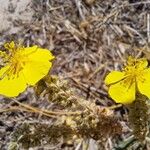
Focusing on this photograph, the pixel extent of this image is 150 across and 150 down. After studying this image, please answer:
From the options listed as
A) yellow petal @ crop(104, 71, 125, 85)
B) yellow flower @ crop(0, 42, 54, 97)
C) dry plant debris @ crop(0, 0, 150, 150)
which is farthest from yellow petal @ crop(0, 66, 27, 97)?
dry plant debris @ crop(0, 0, 150, 150)

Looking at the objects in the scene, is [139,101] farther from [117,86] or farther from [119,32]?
[119,32]

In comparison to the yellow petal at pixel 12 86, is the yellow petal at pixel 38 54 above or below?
above

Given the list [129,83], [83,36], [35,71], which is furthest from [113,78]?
[83,36]

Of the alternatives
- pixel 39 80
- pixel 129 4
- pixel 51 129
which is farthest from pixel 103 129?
pixel 129 4

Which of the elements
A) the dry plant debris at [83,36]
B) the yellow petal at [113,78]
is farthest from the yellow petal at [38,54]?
the dry plant debris at [83,36]

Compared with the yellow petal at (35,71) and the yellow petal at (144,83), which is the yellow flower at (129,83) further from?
the yellow petal at (35,71)

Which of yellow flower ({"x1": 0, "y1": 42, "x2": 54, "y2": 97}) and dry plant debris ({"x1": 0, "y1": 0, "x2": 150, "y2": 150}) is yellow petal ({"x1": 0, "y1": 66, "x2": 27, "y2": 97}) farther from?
dry plant debris ({"x1": 0, "y1": 0, "x2": 150, "y2": 150})
